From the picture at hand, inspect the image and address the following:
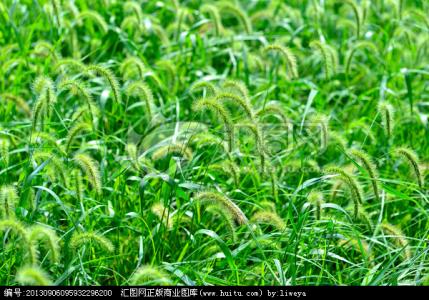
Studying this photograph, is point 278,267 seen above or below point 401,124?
above

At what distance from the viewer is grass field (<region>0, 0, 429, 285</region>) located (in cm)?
395

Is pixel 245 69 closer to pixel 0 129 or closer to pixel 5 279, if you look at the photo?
pixel 0 129

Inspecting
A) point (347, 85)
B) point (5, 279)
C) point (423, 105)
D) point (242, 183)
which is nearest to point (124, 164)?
point (242, 183)

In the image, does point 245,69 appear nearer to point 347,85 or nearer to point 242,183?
point 347,85

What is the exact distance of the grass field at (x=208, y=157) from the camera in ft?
13.0

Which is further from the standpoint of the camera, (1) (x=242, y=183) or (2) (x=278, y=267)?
(1) (x=242, y=183)

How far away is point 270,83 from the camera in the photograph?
5.62 metres

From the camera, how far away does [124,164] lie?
15.6 feet

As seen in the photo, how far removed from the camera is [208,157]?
186 inches

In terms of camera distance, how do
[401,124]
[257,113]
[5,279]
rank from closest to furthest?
[5,279], [257,113], [401,124]

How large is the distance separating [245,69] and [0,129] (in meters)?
1.85

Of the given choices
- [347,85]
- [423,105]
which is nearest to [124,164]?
[347,85]

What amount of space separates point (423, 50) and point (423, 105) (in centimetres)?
48
